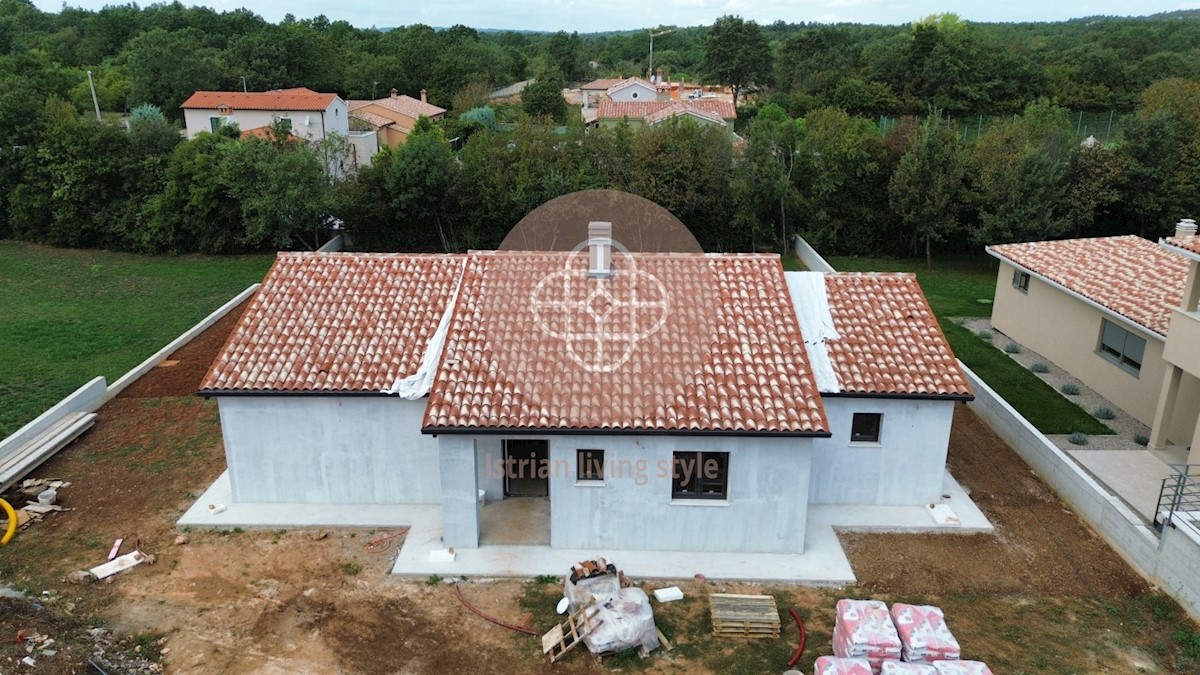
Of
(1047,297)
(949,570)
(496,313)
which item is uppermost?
(496,313)

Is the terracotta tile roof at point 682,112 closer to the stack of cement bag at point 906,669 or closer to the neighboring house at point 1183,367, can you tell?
the neighboring house at point 1183,367

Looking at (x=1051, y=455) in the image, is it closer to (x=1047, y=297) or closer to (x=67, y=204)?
(x=1047, y=297)

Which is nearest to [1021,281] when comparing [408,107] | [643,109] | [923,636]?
[923,636]

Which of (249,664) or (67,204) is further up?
(67,204)

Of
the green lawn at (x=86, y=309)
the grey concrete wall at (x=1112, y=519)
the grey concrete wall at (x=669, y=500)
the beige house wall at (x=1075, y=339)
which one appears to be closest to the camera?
the grey concrete wall at (x=1112, y=519)

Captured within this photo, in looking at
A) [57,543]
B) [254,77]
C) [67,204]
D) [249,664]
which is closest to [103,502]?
[57,543]

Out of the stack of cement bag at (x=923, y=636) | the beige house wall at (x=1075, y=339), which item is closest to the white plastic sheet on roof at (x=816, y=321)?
the stack of cement bag at (x=923, y=636)

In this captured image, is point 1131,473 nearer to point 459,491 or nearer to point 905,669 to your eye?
point 905,669

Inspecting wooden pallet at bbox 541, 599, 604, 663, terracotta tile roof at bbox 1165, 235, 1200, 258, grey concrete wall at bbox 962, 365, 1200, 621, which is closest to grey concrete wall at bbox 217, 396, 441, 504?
wooden pallet at bbox 541, 599, 604, 663
